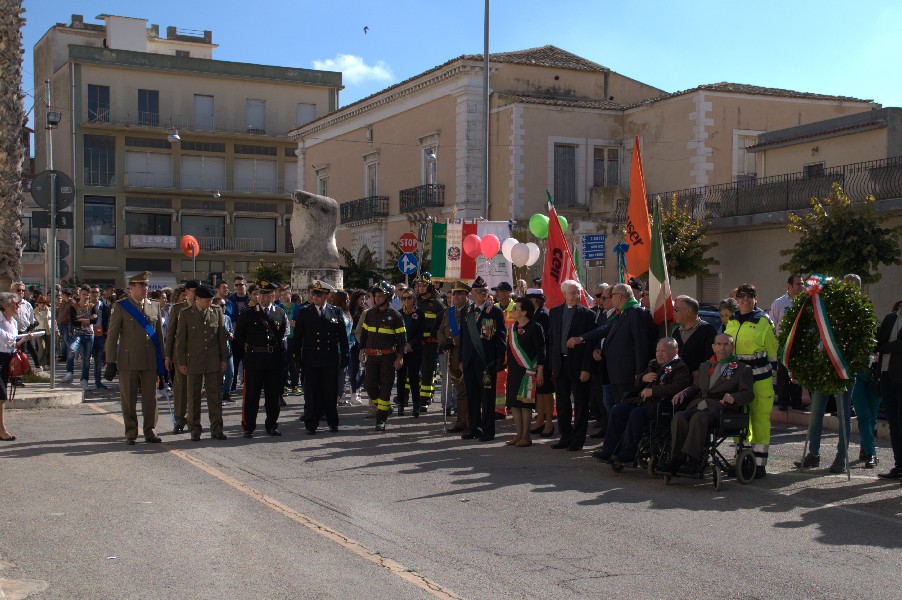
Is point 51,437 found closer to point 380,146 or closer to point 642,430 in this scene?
point 642,430

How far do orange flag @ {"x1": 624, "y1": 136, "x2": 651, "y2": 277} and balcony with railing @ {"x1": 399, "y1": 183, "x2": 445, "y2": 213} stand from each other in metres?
26.5

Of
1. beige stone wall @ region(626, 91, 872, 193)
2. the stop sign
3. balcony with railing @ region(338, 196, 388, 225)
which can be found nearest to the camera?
the stop sign

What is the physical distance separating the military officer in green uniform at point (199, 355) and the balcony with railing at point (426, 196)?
27.3 meters

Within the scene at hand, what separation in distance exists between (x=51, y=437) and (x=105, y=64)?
5295 cm

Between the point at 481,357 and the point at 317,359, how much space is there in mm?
2209

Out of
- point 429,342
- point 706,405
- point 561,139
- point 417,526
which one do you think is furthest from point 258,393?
point 561,139

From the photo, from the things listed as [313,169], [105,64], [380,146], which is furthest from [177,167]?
[380,146]

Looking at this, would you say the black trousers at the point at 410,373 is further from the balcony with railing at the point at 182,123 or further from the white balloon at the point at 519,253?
the balcony with railing at the point at 182,123

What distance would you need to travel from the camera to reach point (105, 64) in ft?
201

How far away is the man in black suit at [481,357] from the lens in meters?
13.0

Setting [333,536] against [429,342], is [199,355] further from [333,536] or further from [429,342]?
[333,536]

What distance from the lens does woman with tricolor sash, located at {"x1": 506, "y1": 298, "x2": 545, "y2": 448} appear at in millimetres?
12539

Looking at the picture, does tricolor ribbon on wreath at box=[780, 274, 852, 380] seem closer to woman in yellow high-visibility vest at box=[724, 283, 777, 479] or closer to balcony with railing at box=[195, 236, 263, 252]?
woman in yellow high-visibility vest at box=[724, 283, 777, 479]

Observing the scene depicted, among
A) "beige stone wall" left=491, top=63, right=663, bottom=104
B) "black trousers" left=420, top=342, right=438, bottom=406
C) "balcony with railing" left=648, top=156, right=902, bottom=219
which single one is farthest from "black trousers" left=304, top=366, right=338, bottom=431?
"beige stone wall" left=491, top=63, right=663, bottom=104
